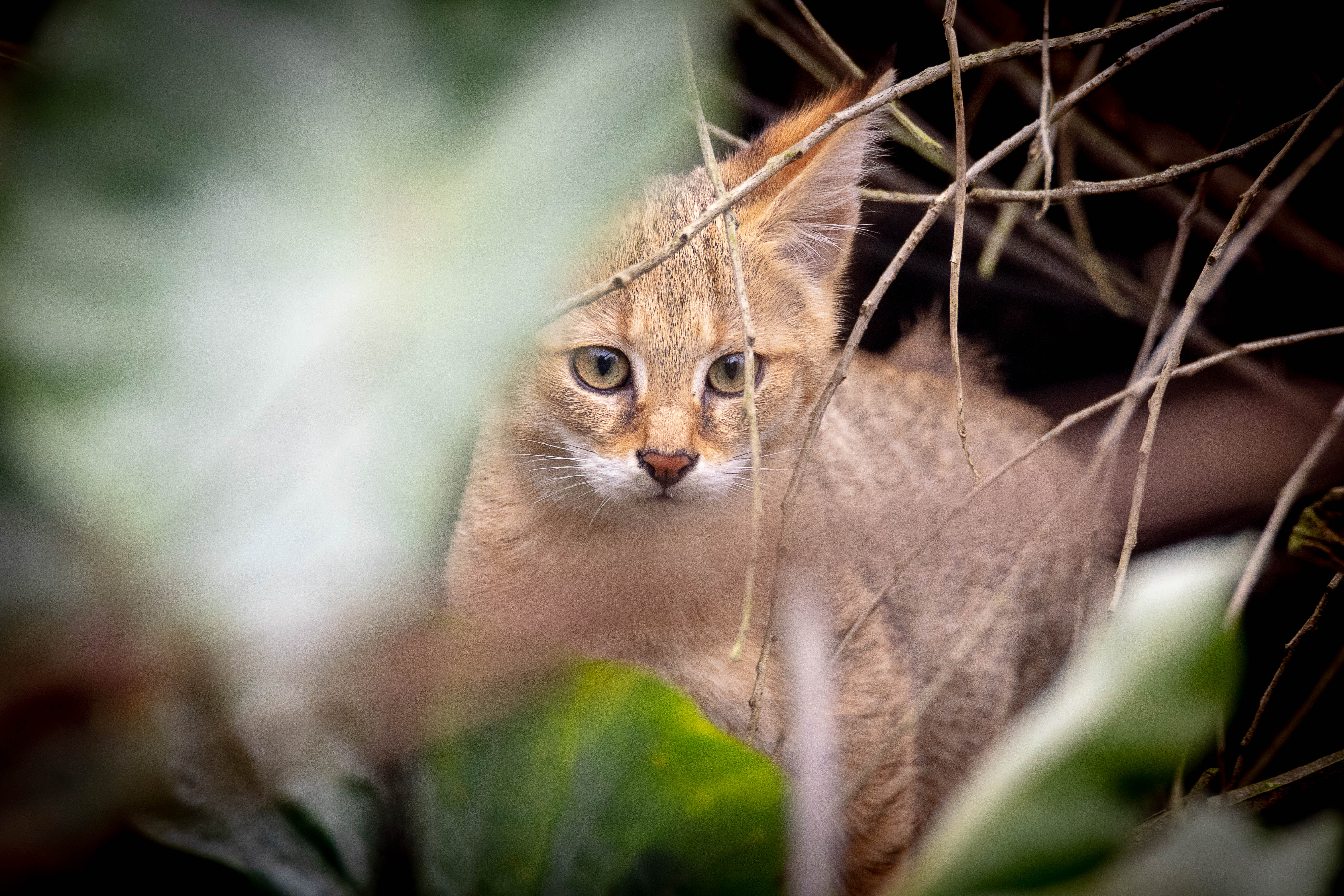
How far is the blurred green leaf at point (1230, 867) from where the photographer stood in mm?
254

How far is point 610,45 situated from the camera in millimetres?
251

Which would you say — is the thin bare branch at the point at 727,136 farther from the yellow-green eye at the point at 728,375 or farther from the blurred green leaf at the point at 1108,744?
the blurred green leaf at the point at 1108,744

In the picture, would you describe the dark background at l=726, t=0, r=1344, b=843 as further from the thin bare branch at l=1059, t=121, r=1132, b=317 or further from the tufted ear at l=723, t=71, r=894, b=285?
the tufted ear at l=723, t=71, r=894, b=285

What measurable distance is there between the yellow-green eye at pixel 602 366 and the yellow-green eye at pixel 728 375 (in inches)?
5.5

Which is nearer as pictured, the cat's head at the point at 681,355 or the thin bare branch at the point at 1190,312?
the thin bare branch at the point at 1190,312

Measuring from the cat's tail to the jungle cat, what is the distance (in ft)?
2.50

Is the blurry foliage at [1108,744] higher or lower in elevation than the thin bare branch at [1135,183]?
lower

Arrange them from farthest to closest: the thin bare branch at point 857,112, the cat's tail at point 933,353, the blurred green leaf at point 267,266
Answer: the cat's tail at point 933,353, the thin bare branch at point 857,112, the blurred green leaf at point 267,266

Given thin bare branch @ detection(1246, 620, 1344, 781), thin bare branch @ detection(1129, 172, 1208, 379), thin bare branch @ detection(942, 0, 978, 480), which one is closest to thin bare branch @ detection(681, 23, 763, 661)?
thin bare branch @ detection(942, 0, 978, 480)

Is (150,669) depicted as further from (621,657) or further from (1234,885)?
(621,657)

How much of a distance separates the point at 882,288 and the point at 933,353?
1.70 m

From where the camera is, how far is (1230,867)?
0.84 feet

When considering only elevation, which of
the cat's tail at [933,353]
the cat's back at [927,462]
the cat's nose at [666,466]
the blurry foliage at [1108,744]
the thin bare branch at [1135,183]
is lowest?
the blurry foliage at [1108,744]

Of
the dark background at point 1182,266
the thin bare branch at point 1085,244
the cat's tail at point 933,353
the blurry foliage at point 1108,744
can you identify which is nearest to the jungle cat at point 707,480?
the dark background at point 1182,266
